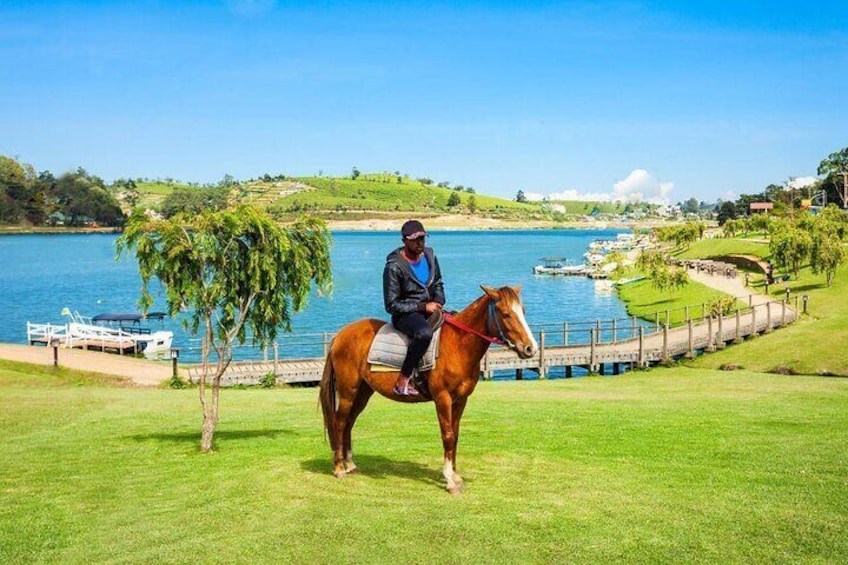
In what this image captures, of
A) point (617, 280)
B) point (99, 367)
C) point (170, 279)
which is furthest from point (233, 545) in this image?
point (617, 280)

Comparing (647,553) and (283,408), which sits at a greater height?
(647,553)

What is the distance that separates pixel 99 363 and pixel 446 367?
2738 centimetres

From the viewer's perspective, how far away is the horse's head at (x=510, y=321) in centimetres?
902

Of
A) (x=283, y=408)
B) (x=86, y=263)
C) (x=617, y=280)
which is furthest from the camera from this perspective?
(x=86, y=263)

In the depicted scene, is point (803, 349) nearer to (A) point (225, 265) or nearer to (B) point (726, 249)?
(A) point (225, 265)

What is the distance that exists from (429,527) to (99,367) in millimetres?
27124

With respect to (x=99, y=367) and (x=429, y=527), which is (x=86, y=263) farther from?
(x=429, y=527)

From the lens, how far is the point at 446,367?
31.6 ft

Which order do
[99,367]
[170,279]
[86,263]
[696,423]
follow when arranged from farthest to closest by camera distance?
1. [86,263]
2. [99,367]
3. [696,423]
4. [170,279]

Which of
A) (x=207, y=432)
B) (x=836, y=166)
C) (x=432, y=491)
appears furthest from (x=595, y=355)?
(x=836, y=166)

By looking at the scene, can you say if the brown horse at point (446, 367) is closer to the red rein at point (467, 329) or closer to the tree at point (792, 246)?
the red rein at point (467, 329)

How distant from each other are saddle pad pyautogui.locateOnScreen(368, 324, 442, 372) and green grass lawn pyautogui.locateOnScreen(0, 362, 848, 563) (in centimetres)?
171

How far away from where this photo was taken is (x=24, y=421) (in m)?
16.2

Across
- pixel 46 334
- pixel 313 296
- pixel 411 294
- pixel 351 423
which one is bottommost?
pixel 313 296
